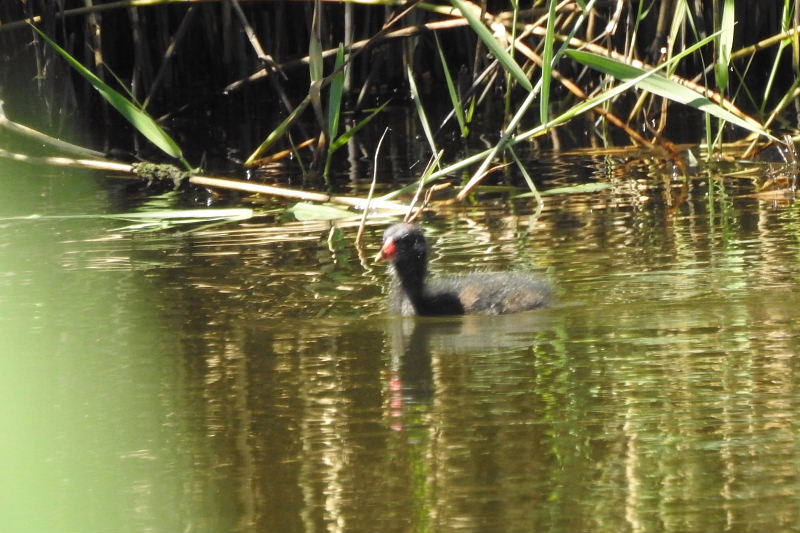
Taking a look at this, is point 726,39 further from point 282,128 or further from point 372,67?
point 372,67

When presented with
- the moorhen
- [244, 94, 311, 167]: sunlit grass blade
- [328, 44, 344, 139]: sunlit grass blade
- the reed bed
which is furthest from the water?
the reed bed

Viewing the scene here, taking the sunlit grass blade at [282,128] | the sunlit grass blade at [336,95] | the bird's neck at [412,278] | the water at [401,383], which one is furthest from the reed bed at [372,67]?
the bird's neck at [412,278]

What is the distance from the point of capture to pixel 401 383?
3.44m

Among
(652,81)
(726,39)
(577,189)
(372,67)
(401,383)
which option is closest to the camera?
(401,383)

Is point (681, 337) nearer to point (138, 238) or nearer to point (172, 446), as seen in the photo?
point (172, 446)

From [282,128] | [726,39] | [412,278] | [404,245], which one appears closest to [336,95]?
[282,128]

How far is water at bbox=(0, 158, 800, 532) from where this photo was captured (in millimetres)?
2281

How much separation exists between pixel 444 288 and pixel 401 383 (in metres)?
1.38

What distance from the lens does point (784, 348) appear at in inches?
140

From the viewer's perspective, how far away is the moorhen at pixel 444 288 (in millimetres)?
4531

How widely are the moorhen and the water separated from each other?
8cm

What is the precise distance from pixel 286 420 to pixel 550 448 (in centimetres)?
69

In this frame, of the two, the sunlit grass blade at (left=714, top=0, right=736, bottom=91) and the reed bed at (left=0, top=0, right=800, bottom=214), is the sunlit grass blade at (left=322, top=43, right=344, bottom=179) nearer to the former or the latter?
the reed bed at (left=0, top=0, right=800, bottom=214)

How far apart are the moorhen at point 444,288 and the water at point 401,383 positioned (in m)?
0.08
